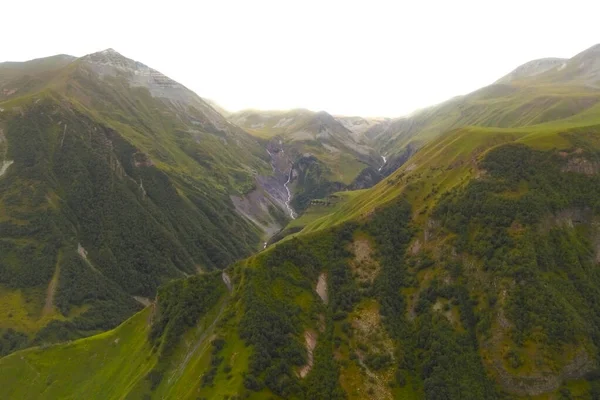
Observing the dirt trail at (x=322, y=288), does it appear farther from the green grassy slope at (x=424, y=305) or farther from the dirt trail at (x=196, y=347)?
the dirt trail at (x=196, y=347)

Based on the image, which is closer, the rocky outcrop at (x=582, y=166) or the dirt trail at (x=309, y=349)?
the dirt trail at (x=309, y=349)

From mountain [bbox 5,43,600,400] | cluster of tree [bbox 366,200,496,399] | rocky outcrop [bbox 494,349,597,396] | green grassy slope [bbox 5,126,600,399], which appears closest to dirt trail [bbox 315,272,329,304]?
mountain [bbox 5,43,600,400]

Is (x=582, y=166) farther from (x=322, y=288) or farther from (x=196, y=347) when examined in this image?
(x=196, y=347)

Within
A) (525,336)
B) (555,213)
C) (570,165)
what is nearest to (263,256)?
(525,336)

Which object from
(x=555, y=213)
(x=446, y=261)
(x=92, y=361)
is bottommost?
(x=92, y=361)

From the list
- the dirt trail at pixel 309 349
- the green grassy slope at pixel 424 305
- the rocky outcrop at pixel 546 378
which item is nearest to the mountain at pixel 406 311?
the rocky outcrop at pixel 546 378

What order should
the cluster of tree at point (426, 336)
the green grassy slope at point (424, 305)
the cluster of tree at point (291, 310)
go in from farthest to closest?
the cluster of tree at point (426, 336) < the green grassy slope at point (424, 305) < the cluster of tree at point (291, 310)

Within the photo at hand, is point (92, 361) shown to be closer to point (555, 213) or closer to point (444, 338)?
point (444, 338)

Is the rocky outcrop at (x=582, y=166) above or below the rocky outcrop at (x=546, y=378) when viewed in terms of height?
above
